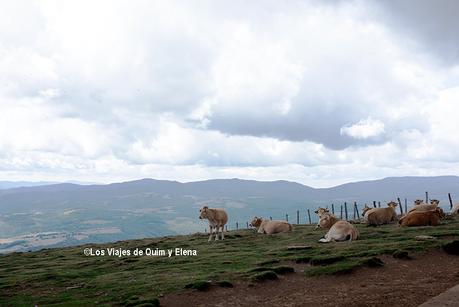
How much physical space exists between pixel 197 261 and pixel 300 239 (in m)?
8.97

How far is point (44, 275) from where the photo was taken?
26.3 meters

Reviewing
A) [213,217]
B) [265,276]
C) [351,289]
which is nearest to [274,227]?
[213,217]

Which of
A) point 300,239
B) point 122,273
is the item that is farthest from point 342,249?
point 122,273

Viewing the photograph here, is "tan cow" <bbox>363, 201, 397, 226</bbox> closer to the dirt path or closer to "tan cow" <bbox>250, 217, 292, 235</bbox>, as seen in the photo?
"tan cow" <bbox>250, 217, 292, 235</bbox>

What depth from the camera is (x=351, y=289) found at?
56.5 feet

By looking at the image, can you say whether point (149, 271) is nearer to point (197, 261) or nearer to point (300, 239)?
point (197, 261)

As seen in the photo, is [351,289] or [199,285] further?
[199,285]

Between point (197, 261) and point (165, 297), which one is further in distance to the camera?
point (197, 261)

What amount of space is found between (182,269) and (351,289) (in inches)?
373

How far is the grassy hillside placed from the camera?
1945 centimetres

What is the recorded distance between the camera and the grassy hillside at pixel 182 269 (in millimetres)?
19453

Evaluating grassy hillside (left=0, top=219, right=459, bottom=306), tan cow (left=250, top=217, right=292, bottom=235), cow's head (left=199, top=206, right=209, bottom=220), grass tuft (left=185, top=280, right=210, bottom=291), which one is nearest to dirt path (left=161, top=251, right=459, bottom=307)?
grass tuft (left=185, top=280, right=210, bottom=291)

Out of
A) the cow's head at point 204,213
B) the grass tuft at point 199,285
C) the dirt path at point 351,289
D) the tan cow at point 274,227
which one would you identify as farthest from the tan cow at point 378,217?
the grass tuft at point 199,285

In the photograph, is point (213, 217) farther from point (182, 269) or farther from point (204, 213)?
point (182, 269)
